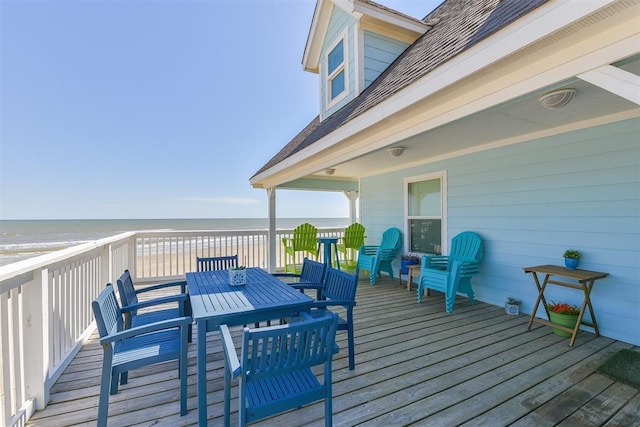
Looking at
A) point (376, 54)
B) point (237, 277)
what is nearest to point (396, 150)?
point (376, 54)

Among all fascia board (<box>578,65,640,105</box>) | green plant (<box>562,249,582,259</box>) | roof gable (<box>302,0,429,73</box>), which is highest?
roof gable (<box>302,0,429,73</box>)

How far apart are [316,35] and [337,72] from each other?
1.18 metres

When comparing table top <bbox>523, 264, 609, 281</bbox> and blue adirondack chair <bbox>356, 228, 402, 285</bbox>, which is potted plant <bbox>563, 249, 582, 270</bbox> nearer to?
table top <bbox>523, 264, 609, 281</bbox>

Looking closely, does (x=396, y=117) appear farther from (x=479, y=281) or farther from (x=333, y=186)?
(x=333, y=186)

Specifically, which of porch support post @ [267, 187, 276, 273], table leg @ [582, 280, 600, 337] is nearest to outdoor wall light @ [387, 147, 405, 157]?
table leg @ [582, 280, 600, 337]

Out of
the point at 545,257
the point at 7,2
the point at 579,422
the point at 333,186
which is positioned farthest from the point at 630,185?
the point at 7,2

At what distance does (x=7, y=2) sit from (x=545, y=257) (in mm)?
12878

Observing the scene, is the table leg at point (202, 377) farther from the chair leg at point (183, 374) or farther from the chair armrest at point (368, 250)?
the chair armrest at point (368, 250)

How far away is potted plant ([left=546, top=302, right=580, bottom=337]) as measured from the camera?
117 inches

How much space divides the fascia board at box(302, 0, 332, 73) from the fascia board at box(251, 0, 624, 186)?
382 cm

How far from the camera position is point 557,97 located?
89.0 inches

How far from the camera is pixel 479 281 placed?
432cm

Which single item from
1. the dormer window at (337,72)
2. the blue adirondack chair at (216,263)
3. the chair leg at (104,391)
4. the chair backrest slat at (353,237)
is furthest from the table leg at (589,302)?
the dormer window at (337,72)

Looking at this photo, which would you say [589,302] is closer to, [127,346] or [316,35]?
[127,346]
